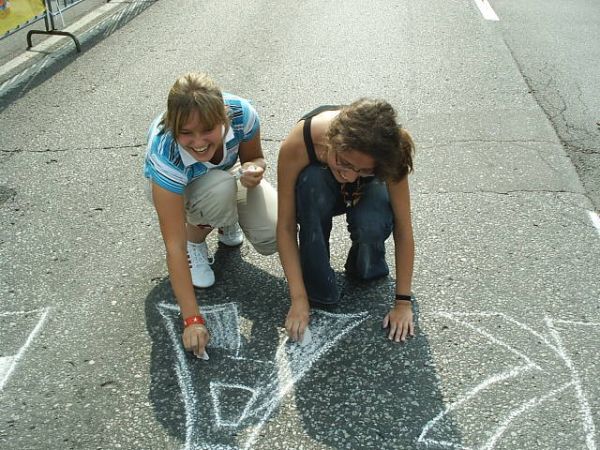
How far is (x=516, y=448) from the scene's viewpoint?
2.32 metres

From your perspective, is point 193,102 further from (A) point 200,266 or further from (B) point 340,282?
(B) point 340,282

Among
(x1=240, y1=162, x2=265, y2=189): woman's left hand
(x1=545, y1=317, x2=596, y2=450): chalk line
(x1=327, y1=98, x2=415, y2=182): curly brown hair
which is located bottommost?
(x1=545, y1=317, x2=596, y2=450): chalk line

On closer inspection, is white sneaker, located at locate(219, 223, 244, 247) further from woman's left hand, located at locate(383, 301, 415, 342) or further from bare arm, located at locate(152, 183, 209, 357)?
woman's left hand, located at locate(383, 301, 415, 342)

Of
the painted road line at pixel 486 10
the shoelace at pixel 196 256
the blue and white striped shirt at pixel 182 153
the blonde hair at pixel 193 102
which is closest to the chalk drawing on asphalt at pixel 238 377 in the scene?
the shoelace at pixel 196 256

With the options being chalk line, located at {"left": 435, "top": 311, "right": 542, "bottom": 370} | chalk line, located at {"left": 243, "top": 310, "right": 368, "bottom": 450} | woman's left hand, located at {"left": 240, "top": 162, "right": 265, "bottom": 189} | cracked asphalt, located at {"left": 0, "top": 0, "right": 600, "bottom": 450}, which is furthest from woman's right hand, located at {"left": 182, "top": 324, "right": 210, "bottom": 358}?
chalk line, located at {"left": 435, "top": 311, "right": 542, "bottom": 370}

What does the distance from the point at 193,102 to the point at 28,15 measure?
15.5 ft

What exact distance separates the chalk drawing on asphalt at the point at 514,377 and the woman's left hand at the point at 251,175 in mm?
957

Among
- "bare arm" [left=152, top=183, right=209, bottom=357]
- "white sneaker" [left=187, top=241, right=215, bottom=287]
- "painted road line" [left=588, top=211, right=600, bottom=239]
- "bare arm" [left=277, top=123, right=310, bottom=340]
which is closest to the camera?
"bare arm" [left=152, top=183, right=209, bottom=357]

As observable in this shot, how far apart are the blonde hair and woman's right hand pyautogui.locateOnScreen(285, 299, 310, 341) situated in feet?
2.58

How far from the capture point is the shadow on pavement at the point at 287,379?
239 cm

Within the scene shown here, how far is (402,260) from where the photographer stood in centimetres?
278

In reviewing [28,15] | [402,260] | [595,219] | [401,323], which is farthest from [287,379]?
[28,15]

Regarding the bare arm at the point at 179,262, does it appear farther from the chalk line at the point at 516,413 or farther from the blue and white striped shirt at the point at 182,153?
the chalk line at the point at 516,413

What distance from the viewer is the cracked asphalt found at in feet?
7.99
